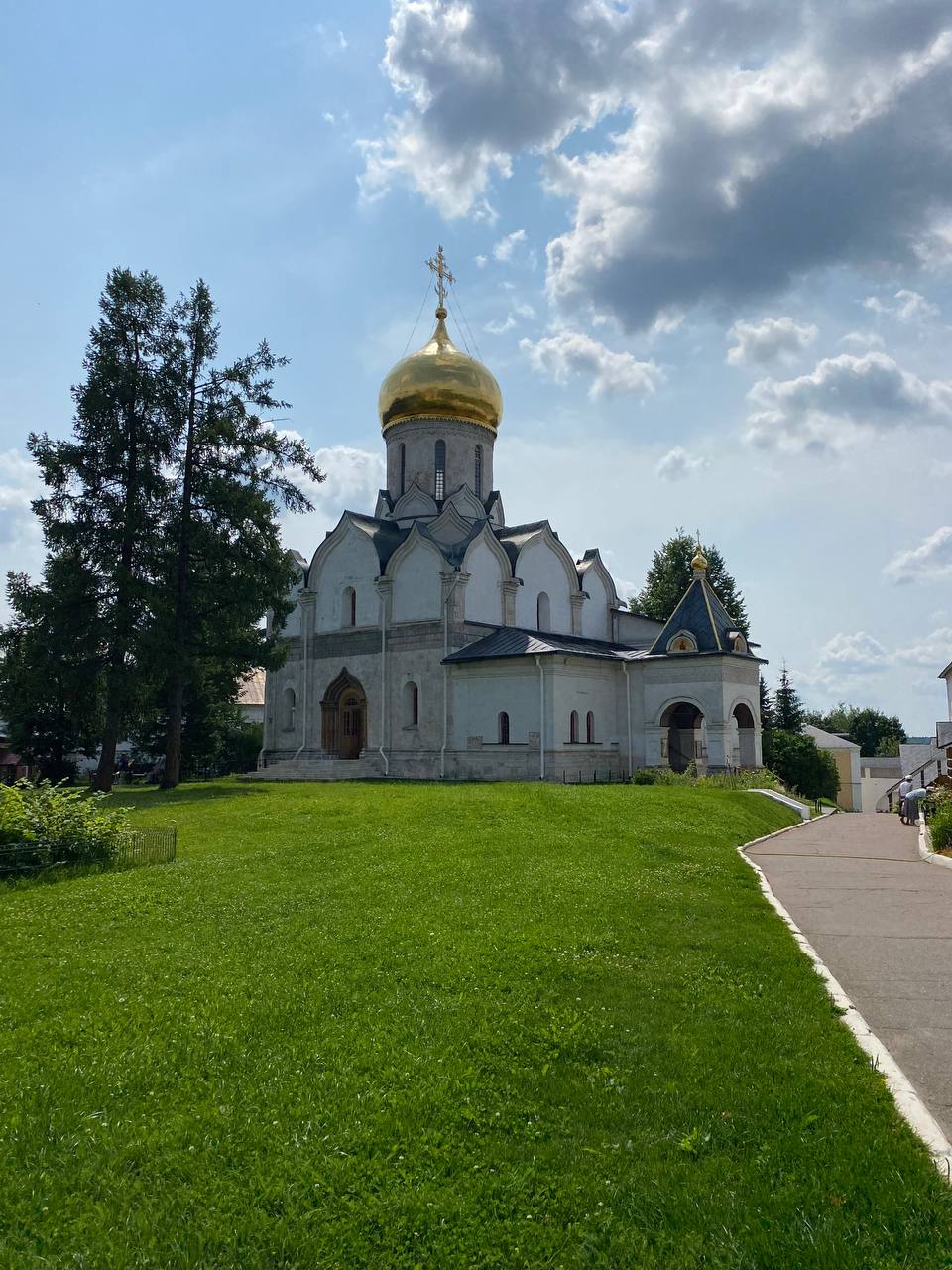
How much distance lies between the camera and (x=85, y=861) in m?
11.3

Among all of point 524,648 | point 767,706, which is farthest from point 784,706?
point 524,648

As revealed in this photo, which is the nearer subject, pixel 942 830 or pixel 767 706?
pixel 942 830

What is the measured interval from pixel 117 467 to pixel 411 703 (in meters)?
11.0

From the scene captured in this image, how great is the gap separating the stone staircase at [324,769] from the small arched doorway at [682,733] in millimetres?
8840

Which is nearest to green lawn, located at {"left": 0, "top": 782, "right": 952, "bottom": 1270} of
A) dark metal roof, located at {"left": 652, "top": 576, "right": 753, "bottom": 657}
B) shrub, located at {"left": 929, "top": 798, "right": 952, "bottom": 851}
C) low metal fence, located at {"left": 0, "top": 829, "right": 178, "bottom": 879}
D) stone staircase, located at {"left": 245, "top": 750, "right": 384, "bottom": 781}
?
low metal fence, located at {"left": 0, "top": 829, "right": 178, "bottom": 879}

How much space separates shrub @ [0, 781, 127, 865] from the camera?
1104 centimetres

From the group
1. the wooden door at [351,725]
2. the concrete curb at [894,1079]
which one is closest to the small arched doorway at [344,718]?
the wooden door at [351,725]

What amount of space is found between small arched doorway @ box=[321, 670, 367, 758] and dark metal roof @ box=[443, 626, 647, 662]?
14.4 ft

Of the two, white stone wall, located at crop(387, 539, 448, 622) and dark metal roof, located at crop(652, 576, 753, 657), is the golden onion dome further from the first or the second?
dark metal roof, located at crop(652, 576, 753, 657)

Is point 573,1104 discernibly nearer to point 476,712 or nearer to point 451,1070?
point 451,1070

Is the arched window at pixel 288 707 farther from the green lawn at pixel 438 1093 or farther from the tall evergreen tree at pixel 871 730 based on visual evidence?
the tall evergreen tree at pixel 871 730

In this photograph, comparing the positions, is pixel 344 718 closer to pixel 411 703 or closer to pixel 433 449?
pixel 411 703

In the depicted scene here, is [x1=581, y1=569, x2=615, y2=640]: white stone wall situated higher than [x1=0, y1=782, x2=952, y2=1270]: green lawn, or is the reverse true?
[x1=581, y1=569, x2=615, y2=640]: white stone wall

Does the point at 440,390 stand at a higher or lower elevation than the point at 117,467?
higher
